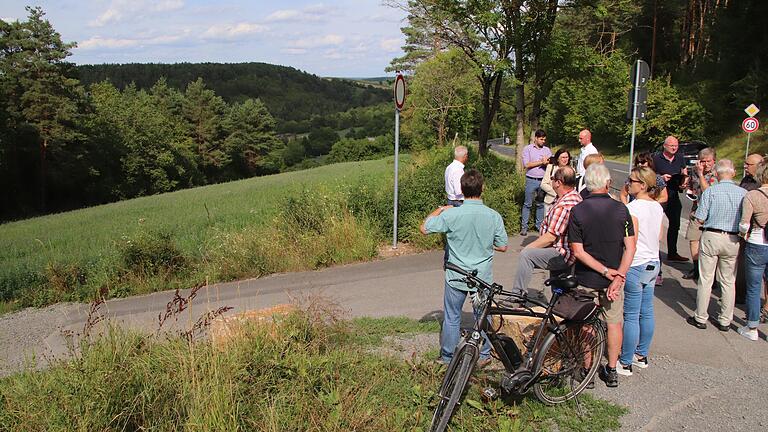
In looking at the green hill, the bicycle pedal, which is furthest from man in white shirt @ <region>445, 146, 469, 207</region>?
the green hill

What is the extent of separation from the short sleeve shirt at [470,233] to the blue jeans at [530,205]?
20.1 ft

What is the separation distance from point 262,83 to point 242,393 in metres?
175

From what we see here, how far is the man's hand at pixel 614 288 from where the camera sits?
4.46 meters

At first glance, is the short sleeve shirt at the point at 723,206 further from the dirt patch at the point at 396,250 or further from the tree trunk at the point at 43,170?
the tree trunk at the point at 43,170

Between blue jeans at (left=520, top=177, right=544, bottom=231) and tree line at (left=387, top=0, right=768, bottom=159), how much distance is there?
13.3ft

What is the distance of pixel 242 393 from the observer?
158 inches

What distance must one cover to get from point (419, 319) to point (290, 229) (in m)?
4.62

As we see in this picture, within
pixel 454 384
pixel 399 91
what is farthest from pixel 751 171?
pixel 399 91

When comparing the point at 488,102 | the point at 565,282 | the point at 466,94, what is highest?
the point at 466,94

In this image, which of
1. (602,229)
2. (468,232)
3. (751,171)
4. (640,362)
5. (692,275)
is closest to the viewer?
(602,229)

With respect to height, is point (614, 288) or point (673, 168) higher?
point (673, 168)

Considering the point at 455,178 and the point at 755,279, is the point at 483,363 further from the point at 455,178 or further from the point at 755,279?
the point at 455,178

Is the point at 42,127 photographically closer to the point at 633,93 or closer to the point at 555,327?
the point at 633,93

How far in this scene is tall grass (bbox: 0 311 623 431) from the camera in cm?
365
